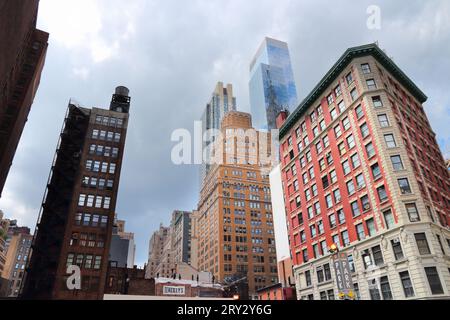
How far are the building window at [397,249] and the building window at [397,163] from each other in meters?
9.13

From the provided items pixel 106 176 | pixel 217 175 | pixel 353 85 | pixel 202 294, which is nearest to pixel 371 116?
pixel 353 85

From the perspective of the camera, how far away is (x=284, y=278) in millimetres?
78625

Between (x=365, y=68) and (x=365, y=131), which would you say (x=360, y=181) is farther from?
(x=365, y=68)

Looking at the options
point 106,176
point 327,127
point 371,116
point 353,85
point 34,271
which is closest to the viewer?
point 371,116

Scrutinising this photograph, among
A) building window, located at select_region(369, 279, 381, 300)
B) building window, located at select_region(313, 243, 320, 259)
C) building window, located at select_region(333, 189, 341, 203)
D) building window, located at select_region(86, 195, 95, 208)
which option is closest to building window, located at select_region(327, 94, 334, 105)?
building window, located at select_region(333, 189, 341, 203)

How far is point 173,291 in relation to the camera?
64.0 m

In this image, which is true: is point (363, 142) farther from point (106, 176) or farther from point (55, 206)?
point (55, 206)

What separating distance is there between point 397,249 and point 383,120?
58.3ft

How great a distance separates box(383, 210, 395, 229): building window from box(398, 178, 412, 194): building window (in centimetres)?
303

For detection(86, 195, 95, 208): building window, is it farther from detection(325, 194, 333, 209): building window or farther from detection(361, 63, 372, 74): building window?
detection(361, 63, 372, 74): building window

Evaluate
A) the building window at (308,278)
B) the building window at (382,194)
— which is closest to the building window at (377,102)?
the building window at (382,194)

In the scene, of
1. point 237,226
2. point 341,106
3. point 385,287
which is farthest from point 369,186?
point 237,226
